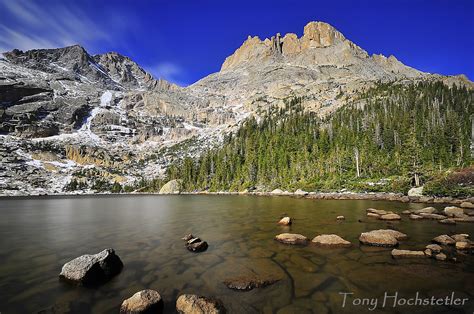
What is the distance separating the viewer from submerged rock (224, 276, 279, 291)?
464 inches

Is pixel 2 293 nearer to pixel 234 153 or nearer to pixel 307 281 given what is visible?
pixel 307 281

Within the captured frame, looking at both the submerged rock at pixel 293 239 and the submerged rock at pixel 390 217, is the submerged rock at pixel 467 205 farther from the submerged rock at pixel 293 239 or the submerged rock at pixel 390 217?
the submerged rock at pixel 293 239

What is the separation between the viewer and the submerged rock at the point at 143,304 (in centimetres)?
932

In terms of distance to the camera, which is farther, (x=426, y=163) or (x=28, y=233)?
(x=426, y=163)

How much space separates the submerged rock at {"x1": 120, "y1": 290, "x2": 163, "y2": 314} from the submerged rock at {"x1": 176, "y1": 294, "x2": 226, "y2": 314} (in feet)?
2.67

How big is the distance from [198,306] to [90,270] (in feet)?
23.0

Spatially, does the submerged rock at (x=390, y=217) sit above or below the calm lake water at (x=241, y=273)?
above

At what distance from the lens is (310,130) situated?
157 m

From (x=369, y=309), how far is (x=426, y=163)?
91.1 meters

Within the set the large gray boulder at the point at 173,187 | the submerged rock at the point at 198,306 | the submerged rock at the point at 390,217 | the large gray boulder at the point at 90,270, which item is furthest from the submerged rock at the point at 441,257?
the large gray boulder at the point at 173,187

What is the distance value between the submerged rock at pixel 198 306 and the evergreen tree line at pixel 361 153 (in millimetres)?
67115

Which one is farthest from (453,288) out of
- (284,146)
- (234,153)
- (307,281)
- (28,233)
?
(234,153)

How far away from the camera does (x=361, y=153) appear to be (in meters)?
103

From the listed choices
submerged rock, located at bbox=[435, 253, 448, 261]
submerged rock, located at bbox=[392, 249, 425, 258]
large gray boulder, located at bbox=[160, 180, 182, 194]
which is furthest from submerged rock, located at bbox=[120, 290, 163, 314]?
large gray boulder, located at bbox=[160, 180, 182, 194]
